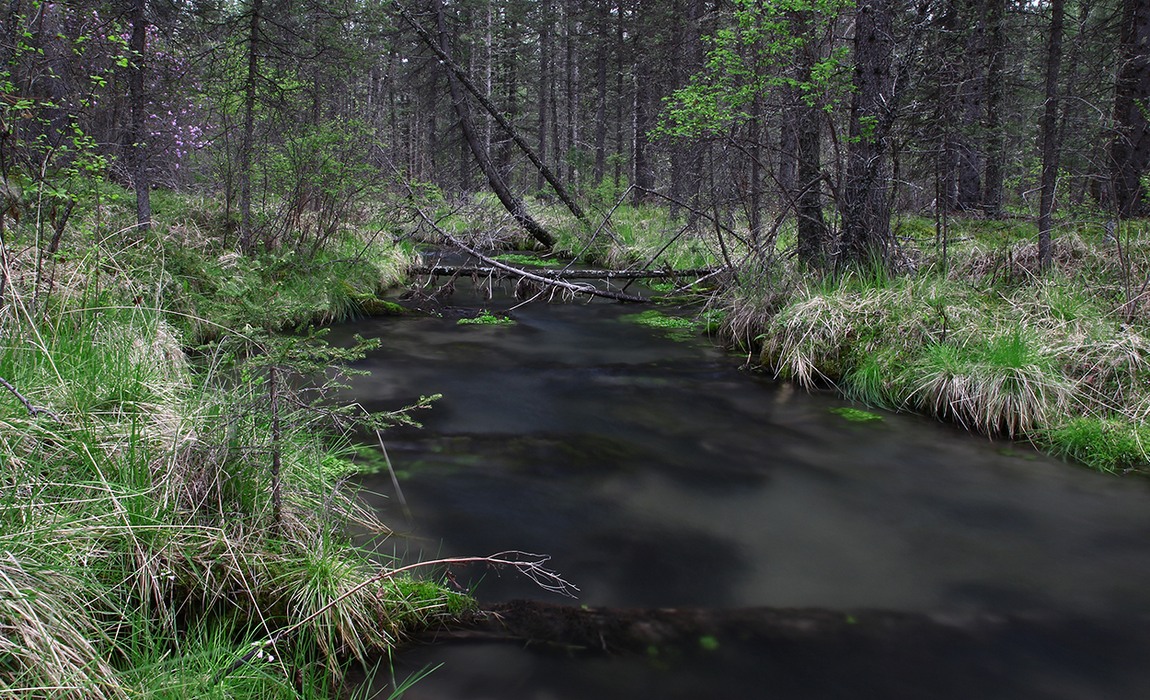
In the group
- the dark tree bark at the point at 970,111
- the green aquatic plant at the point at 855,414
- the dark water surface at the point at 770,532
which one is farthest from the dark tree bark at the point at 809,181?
the green aquatic plant at the point at 855,414

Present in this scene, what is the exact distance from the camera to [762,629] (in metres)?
3.46

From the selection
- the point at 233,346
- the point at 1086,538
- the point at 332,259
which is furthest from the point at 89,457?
the point at 332,259

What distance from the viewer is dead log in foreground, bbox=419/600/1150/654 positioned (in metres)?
3.28

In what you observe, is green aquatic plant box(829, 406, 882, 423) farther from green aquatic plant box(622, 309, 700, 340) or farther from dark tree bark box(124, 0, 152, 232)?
dark tree bark box(124, 0, 152, 232)

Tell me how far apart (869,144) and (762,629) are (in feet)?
20.3

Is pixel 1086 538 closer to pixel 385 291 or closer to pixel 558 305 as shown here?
pixel 558 305

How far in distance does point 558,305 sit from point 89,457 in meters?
9.27

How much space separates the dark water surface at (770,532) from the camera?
3.11m

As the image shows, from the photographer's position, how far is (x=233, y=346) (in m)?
3.79

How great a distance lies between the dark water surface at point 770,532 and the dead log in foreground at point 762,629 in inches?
1.1

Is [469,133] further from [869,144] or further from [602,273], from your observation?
[869,144]

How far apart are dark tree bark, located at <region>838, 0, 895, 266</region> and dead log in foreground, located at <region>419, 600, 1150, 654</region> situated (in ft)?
16.9

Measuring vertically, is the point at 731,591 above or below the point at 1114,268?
below

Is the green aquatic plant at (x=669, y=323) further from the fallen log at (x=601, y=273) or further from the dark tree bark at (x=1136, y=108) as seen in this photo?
the dark tree bark at (x=1136, y=108)
